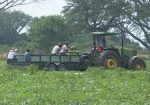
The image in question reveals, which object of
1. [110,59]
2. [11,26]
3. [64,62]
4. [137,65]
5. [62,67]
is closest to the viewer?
[62,67]

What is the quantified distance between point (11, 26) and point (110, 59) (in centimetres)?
9571

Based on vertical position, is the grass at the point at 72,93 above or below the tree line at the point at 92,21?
below

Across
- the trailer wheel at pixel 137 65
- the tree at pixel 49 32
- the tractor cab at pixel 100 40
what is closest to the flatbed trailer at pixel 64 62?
the tractor cab at pixel 100 40

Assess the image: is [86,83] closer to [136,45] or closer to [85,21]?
[85,21]

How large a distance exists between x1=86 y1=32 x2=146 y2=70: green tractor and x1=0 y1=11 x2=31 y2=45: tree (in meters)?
85.7

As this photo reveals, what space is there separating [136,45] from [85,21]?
1672 centimetres

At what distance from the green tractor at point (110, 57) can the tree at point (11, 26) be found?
281 feet

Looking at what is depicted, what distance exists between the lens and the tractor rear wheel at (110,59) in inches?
1236

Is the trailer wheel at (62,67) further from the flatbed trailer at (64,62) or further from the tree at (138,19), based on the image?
the tree at (138,19)

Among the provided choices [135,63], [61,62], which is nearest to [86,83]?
[61,62]

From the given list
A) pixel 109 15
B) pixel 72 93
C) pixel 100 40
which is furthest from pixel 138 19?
pixel 72 93

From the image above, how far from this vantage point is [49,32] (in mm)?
69625

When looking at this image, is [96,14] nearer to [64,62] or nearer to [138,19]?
[138,19]

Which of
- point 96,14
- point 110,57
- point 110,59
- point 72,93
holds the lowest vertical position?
point 72,93
